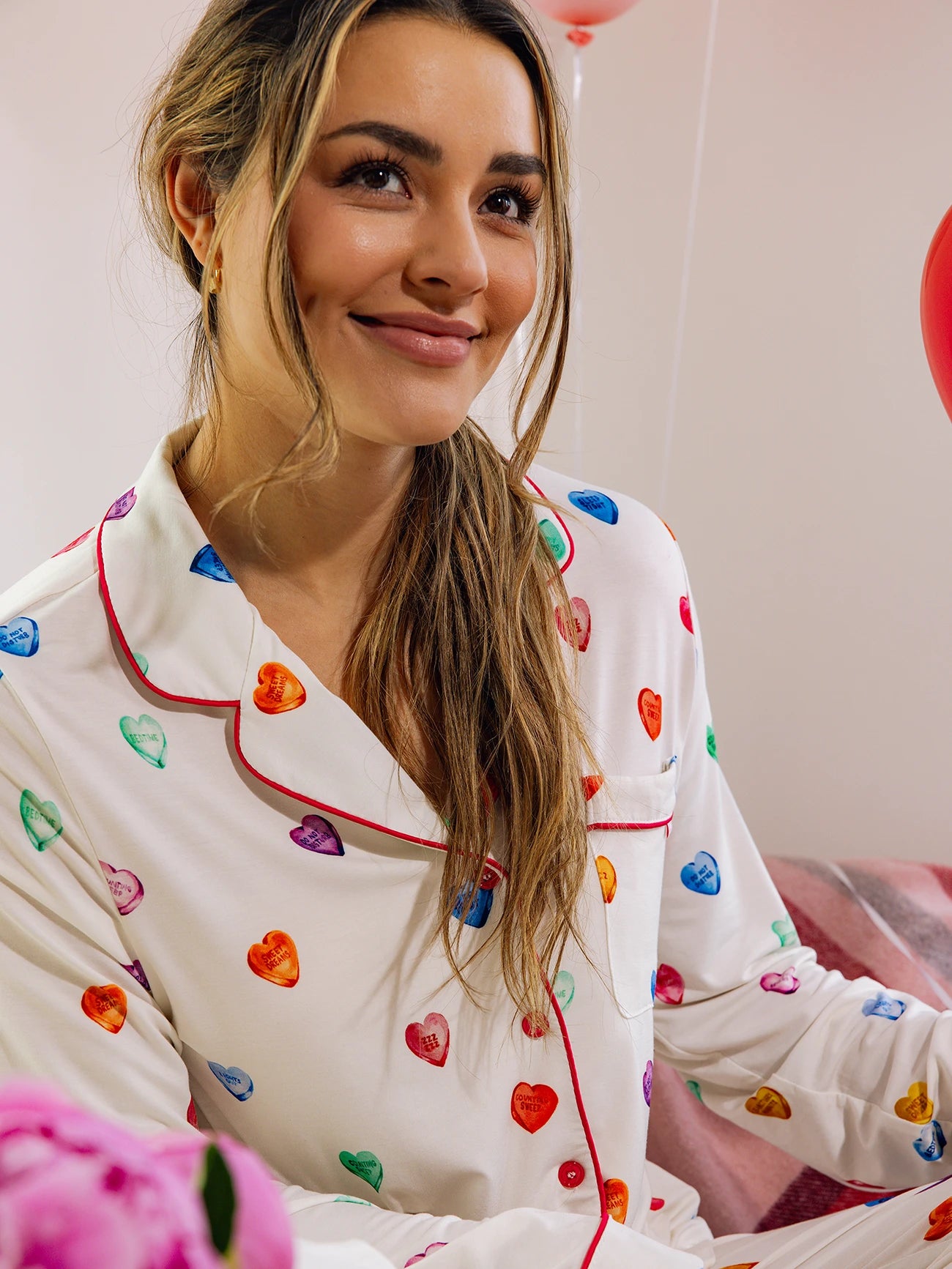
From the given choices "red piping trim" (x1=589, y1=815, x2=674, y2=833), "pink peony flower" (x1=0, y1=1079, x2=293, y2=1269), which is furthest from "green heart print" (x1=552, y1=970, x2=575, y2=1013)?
"pink peony flower" (x1=0, y1=1079, x2=293, y2=1269)

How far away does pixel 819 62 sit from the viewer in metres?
2.06

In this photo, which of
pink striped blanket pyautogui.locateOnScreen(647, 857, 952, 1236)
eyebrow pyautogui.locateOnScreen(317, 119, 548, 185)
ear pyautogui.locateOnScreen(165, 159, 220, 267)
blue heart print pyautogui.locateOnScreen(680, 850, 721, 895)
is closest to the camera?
eyebrow pyautogui.locateOnScreen(317, 119, 548, 185)

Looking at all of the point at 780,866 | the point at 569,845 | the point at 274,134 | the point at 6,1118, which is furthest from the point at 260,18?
the point at 780,866

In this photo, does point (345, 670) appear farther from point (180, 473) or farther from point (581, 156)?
point (581, 156)

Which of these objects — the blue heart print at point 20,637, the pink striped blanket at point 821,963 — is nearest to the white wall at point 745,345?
the pink striped blanket at point 821,963

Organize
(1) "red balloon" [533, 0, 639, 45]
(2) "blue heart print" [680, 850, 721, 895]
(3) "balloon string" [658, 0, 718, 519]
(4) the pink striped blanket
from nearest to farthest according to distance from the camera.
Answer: (2) "blue heart print" [680, 850, 721, 895] → (4) the pink striped blanket → (1) "red balloon" [533, 0, 639, 45] → (3) "balloon string" [658, 0, 718, 519]

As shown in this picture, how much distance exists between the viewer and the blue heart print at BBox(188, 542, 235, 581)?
0.94 m

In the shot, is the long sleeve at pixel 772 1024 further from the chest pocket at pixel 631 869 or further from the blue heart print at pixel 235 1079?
the blue heart print at pixel 235 1079

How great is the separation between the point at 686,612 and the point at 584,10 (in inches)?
47.2

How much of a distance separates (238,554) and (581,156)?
155 cm

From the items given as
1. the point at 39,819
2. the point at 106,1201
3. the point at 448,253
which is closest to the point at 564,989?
the point at 39,819

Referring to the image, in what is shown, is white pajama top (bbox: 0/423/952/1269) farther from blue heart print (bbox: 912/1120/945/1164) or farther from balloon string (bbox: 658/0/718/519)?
balloon string (bbox: 658/0/718/519)

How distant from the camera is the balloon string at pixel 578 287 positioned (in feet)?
7.04

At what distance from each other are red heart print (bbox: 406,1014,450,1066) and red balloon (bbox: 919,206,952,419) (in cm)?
63
